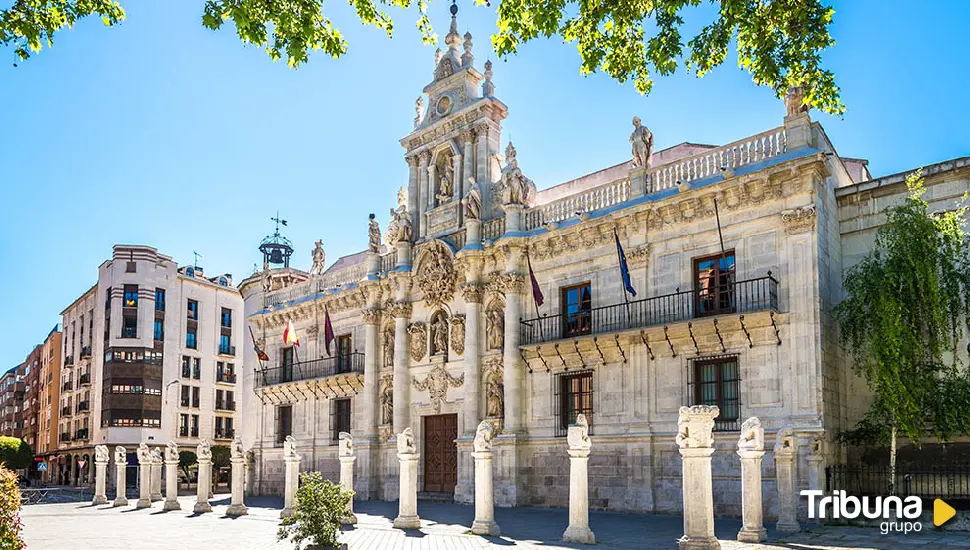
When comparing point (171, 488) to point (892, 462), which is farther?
point (171, 488)

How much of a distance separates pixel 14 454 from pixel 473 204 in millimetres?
43204

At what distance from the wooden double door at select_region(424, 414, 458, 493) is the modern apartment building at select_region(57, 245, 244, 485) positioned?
3238 cm

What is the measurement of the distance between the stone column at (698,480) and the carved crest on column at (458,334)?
48.3 feet

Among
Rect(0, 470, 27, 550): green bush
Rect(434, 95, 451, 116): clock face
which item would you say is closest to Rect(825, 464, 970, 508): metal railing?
Rect(0, 470, 27, 550): green bush

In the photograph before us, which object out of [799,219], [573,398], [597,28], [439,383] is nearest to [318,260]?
[439,383]

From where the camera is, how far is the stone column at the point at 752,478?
13.9 meters

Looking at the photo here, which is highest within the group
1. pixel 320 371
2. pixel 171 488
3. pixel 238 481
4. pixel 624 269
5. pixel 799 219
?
pixel 799 219

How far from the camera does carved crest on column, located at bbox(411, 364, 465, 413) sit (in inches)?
1050

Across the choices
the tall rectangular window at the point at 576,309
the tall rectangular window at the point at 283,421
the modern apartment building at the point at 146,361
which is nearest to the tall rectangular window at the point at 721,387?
the tall rectangular window at the point at 576,309

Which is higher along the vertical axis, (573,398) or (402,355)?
(402,355)

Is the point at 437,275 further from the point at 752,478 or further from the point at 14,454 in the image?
the point at 14,454

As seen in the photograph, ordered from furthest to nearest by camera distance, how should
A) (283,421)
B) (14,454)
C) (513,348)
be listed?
(14,454)
(283,421)
(513,348)

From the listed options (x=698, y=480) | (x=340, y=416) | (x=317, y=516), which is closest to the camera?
(x=317, y=516)

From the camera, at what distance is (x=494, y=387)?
24984mm
